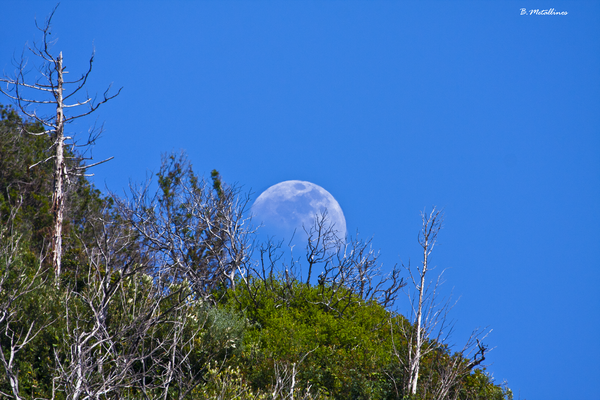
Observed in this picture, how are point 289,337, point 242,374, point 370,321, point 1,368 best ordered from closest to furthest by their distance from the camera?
point 1,368 < point 242,374 < point 289,337 < point 370,321

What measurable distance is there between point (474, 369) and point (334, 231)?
782cm

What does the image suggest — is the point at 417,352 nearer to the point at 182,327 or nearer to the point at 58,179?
the point at 182,327

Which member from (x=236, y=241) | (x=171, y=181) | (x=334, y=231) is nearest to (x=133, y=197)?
(x=171, y=181)

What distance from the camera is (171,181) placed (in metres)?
25.3

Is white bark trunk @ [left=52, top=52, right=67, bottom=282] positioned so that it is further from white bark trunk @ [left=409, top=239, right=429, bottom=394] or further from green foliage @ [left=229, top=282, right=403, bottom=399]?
white bark trunk @ [left=409, top=239, right=429, bottom=394]

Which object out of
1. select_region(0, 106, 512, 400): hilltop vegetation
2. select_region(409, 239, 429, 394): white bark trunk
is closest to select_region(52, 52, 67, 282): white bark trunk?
select_region(0, 106, 512, 400): hilltop vegetation

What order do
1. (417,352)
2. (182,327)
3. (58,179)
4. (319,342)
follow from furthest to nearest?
Result: (58,179) < (319,342) < (417,352) < (182,327)

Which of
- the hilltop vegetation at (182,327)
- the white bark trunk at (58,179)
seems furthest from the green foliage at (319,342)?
the white bark trunk at (58,179)

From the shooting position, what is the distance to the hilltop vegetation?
8227 mm

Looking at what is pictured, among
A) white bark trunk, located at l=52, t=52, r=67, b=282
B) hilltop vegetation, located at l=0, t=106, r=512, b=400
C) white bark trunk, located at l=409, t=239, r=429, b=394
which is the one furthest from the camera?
white bark trunk, located at l=52, t=52, r=67, b=282

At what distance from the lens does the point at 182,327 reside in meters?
7.30

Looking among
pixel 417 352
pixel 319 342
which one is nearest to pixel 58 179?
pixel 319 342

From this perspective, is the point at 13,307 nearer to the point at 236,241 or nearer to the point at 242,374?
the point at 242,374

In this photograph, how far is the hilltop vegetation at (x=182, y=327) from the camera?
8.23 meters
